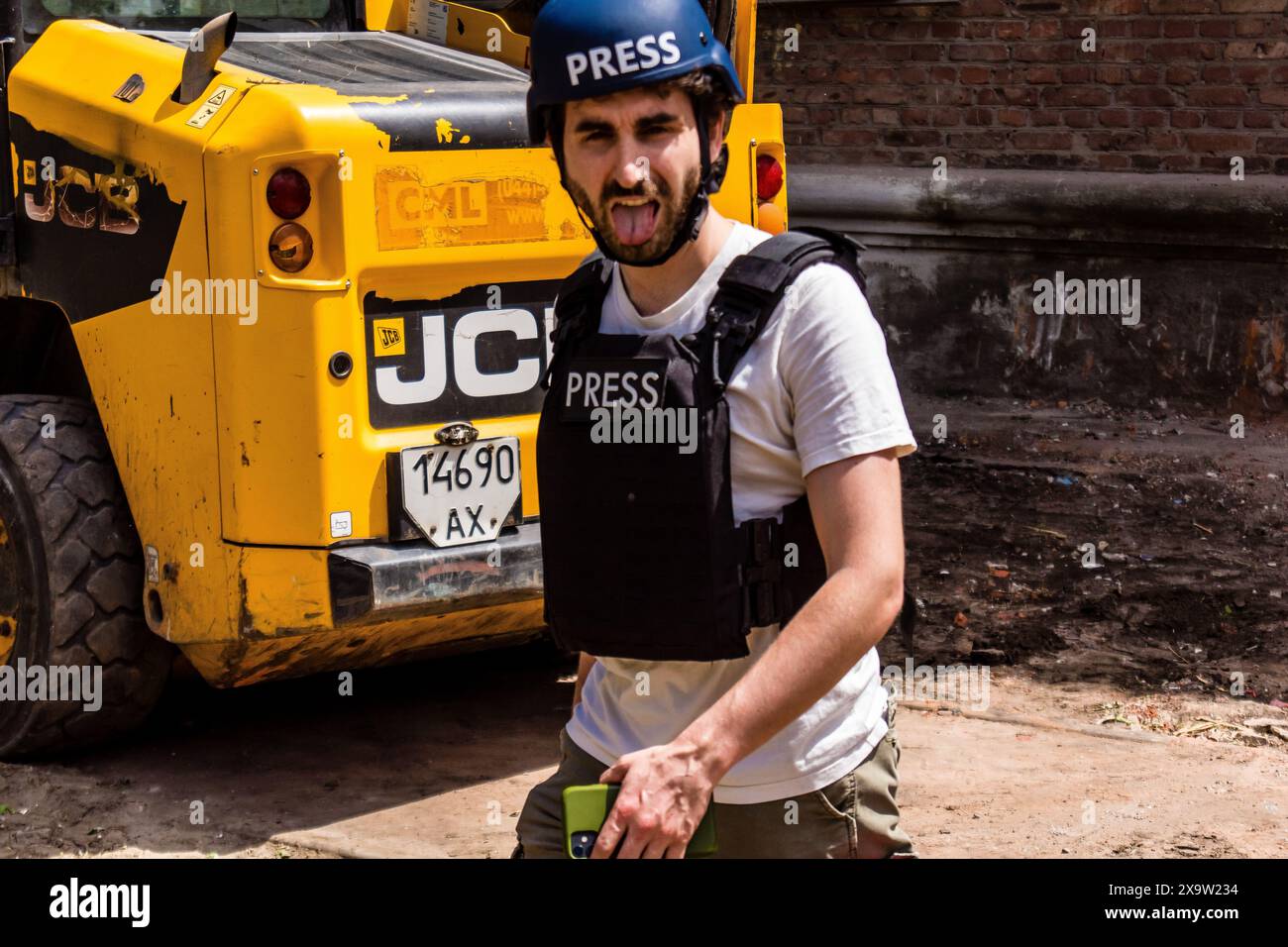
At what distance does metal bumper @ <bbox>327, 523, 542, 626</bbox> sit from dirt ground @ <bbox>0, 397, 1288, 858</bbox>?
54 centimetres

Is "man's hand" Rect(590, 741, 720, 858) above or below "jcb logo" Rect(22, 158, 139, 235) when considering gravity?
below

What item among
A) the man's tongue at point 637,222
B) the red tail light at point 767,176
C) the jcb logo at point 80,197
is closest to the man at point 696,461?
the man's tongue at point 637,222

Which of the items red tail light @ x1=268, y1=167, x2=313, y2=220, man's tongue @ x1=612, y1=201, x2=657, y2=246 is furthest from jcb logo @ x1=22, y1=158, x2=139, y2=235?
man's tongue @ x1=612, y1=201, x2=657, y2=246

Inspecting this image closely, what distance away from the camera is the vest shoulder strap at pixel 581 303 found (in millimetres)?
2314

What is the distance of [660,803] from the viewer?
6.08ft

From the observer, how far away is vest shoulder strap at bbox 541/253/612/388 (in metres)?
2.31

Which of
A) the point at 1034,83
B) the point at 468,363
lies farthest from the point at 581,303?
the point at 1034,83

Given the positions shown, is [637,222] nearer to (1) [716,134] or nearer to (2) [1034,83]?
(1) [716,134]

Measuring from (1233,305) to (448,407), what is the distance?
192 inches

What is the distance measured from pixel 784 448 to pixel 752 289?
0.19 meters

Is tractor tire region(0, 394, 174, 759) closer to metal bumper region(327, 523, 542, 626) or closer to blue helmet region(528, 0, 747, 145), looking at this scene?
metal bumper region(327, 523, 542, 626)
